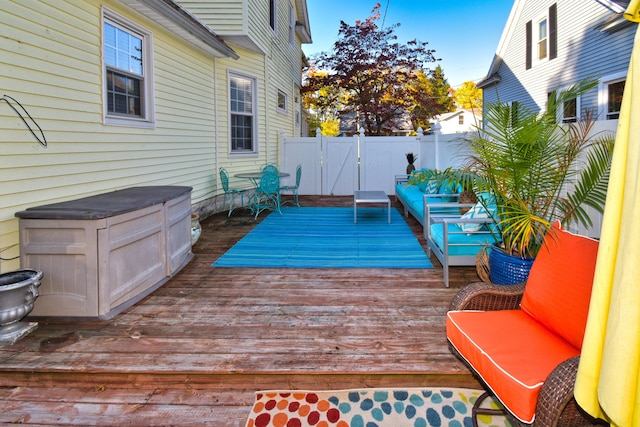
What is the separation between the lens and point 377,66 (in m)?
14.7

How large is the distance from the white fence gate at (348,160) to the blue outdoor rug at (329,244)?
3.17m

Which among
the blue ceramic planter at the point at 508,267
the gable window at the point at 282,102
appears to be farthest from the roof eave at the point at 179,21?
the blue ceramic planter at the point at 508,267

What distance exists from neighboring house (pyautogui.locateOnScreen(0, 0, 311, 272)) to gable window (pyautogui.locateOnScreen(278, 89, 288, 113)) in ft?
3.06

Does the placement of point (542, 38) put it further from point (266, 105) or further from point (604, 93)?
point (266, 105)

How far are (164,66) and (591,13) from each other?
890 cm

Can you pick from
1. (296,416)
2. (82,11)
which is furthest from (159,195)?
(296,416)

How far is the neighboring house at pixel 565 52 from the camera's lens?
7.99 m

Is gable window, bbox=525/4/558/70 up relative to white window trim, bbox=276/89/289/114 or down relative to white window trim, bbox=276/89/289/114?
up

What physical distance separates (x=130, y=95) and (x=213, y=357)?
3965 mm

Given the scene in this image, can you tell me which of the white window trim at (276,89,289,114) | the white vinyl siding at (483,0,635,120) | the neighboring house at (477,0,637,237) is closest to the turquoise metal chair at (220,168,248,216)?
the white window trim at (276,89,289,114)

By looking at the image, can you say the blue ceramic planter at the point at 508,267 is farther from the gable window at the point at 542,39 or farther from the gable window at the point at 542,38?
the gable window at the point at 542,39

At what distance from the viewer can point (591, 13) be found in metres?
8.74

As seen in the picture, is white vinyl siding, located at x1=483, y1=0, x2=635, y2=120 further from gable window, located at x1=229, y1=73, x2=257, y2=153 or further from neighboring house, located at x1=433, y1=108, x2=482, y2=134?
neighboring house, located at x1=433, y1=108, x2=482, y2=134

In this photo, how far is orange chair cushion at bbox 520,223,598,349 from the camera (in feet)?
6.34
